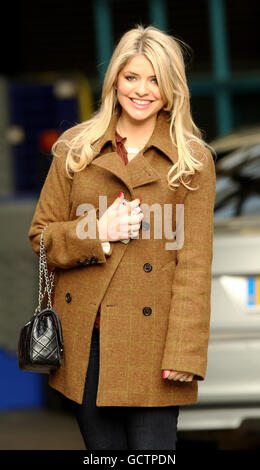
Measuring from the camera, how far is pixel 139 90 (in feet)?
11.4

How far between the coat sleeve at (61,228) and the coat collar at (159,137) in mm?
153

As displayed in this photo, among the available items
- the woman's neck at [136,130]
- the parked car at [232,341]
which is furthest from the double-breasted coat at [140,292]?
the parked car at [232,341]

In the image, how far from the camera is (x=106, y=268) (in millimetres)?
3430

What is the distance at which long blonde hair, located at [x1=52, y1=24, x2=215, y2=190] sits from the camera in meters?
3.43

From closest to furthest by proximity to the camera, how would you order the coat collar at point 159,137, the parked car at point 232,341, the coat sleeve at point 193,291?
the coat sleeve at point 193,291 → the coat collar at point 159,137 → the parked car at point 232,341

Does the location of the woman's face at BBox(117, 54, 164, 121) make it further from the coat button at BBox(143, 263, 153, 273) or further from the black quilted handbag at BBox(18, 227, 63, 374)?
the black quilted handbag at BBox(18, 227, 63, 374)

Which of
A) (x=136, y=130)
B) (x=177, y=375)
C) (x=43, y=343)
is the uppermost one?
(x=136, y=130)

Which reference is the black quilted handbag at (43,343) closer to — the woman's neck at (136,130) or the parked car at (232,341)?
the woman's neck at (136,130)

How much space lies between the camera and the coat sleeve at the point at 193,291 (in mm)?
3359

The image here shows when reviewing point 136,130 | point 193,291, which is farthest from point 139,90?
point 193,291

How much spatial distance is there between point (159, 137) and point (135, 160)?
12cm

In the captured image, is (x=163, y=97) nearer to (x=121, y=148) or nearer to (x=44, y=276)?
(x=121, y=148)
